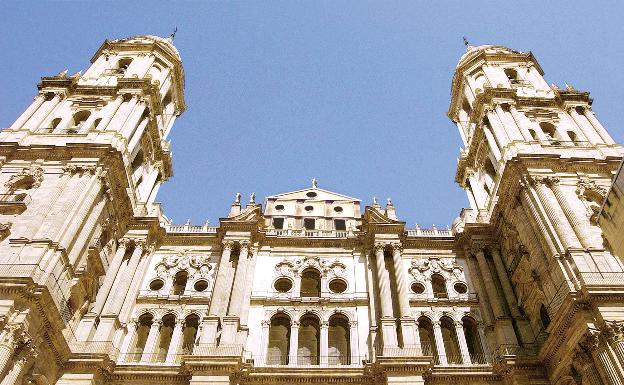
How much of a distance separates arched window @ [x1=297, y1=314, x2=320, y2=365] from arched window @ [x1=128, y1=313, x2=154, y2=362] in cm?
Result: 679

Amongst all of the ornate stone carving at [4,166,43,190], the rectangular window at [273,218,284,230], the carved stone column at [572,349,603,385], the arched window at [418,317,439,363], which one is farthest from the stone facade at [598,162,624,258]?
the ornate stone carving at [4,166,43,190]

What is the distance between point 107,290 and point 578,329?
19412mm

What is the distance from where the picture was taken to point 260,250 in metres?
29.1

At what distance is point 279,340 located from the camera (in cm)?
2519

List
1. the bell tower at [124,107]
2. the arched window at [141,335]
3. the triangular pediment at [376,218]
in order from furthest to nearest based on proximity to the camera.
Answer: the bell tower at [124,107] < the triangular pediment at [376,218] < the arched window at [141,335]

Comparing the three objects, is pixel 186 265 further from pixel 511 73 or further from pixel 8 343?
pixel 511 73

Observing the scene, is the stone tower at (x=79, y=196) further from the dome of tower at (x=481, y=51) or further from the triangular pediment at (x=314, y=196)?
the dome of tower at (x=481, y=51)

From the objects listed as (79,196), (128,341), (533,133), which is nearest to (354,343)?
(128,341)

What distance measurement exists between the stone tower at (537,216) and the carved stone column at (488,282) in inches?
2.0

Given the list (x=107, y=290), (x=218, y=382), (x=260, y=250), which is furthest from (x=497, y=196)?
(x=107, y=290)

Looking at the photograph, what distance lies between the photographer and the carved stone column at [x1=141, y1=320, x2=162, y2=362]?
2373 centimetres

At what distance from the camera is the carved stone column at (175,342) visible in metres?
23.7

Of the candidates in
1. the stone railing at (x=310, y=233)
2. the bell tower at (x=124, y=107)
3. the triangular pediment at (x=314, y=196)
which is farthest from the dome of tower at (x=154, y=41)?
the stone railing at (x=310, y=233)

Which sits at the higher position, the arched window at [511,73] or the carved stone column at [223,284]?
the arched window at [511,73]
